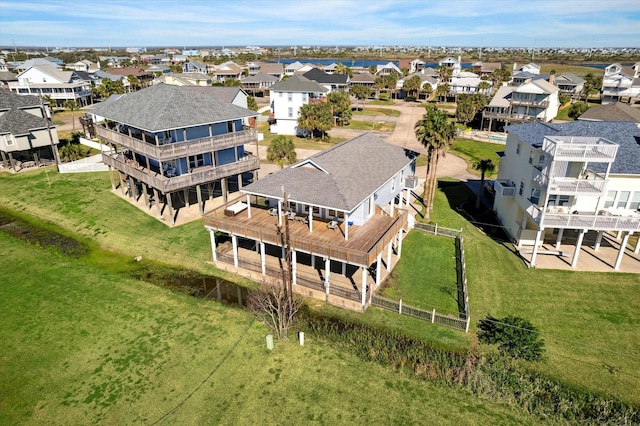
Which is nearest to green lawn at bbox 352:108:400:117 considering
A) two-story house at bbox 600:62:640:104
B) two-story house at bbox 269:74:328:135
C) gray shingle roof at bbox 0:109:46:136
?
two-story house at bbox 269:74:328:135

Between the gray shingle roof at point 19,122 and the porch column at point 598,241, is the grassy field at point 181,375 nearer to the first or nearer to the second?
the porch column at point 598,241

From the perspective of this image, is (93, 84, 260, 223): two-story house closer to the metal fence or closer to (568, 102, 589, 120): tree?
the metal fence

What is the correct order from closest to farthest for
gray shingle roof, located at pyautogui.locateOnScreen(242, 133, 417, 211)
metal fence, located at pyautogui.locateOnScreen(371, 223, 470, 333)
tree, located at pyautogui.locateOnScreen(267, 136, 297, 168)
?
metal fence, located at pyautogui.locateOnScreen(371, 223, 470, 333)
gray shingle roof, located at pyautogui.locateOnScreen(242, 133, 417, 211)
tree, located at pyautogui.locateOnScreen(267, 136, 297, 168)

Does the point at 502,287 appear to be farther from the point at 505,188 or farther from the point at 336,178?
the point at 336,178

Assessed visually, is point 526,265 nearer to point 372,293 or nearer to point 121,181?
point 372,293

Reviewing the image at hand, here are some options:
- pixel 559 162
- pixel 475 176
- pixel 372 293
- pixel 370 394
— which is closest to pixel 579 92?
pixel 475 176

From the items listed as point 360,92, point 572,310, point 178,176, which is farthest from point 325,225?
point 360,92
